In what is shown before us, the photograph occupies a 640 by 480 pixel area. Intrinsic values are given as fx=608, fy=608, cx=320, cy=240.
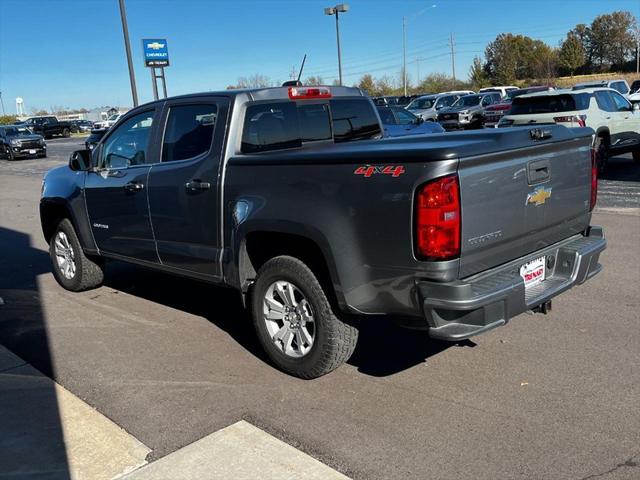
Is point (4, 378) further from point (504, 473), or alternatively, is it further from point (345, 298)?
point (504, 473)

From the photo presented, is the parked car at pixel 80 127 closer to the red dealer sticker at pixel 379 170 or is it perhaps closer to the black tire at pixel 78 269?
the black tire at pixel 78 269

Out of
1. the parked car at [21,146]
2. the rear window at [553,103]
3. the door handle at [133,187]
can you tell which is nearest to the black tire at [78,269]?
the door handle at [133,187]

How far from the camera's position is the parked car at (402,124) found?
1526 cm

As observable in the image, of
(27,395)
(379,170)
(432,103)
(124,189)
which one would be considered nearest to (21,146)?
(432,103)

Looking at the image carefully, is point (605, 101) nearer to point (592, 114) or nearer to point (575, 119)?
point (592, 114)

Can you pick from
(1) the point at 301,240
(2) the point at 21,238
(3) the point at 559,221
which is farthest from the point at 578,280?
(2) the point at 21,238

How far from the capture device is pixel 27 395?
4141mm

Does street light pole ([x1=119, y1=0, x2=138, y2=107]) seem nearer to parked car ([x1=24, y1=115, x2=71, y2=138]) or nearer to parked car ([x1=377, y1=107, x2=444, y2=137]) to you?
parked car ([x1=377, y1=107, x2=444, y2=137])

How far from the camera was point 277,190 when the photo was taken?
13.0 feet

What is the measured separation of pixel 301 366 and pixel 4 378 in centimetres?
221

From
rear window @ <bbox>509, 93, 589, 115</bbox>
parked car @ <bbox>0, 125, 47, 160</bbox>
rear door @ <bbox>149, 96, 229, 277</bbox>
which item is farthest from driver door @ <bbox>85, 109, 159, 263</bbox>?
parked car @ <bbox>0, 125, 47, 160</bbox>

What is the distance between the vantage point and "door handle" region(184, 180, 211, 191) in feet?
14.7

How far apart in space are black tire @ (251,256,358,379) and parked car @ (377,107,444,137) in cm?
1083

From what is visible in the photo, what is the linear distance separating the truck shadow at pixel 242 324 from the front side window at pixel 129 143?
150cm
